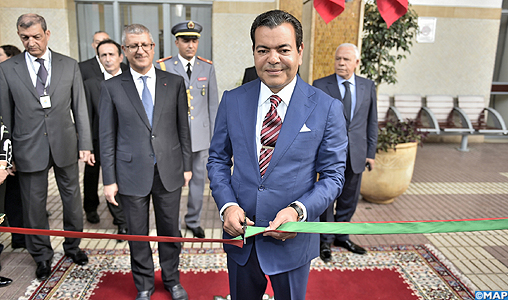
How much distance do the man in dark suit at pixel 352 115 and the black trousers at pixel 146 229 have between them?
53.5 inches

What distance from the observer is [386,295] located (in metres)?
2.84

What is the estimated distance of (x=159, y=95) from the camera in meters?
2.54

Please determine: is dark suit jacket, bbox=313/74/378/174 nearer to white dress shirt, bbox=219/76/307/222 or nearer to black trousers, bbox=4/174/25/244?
white dress shirt, bbox=219/76/307/222

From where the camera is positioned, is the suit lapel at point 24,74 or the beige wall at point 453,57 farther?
the beige wall at point 453,57

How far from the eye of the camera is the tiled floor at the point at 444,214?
125 inches

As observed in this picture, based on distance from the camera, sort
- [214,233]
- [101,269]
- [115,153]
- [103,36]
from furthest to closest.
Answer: [103,36], [214,233], [101,269], [115,153]

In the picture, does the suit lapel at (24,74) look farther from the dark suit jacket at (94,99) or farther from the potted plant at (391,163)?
the potted plant at (391,163)

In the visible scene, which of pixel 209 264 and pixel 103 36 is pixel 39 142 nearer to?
pixel 209 264

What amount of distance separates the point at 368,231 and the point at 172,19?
24.8 feet

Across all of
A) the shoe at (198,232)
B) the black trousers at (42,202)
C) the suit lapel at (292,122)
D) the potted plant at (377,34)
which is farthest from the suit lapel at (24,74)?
the potted plant at (377,34)

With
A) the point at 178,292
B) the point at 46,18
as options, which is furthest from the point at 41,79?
the point at 46,18

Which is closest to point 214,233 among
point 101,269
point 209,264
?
point 209,264

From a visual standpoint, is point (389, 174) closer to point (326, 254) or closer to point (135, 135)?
point (326, 254)

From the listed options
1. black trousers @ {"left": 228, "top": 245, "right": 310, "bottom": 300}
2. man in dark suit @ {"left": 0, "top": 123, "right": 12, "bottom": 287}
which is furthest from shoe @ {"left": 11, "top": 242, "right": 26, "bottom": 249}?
black trousers @ {"left": 228, "top": 245, "right": 310, "bottom": 300}
